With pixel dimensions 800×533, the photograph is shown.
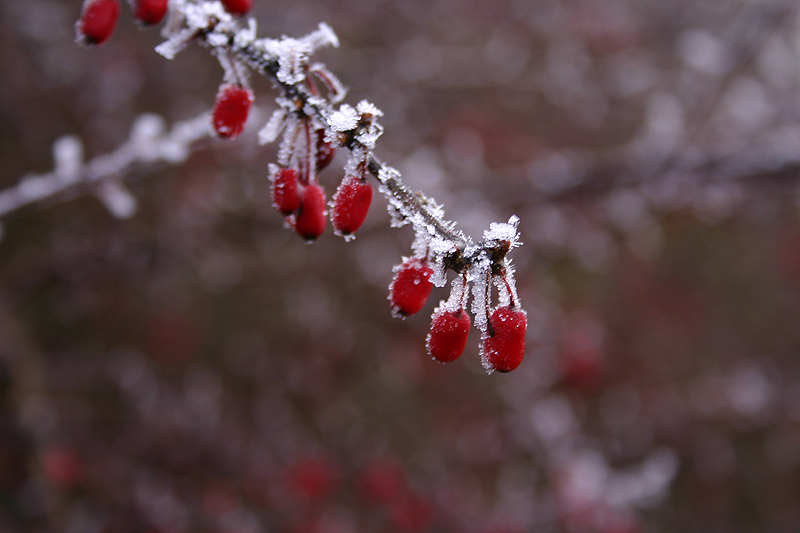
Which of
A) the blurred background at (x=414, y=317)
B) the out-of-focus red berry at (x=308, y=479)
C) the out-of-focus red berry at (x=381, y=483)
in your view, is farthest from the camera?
the out-of-focus red berry at (x=381, y=483)

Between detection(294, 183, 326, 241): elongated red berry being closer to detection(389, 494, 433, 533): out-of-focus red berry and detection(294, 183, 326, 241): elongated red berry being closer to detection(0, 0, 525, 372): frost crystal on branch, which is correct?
detection(0, 0, 525, 372): frost crystal on branch

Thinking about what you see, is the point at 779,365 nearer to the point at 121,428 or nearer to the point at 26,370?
the point at 121,428

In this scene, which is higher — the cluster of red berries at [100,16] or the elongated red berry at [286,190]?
the cluster of red berries at [100,16]

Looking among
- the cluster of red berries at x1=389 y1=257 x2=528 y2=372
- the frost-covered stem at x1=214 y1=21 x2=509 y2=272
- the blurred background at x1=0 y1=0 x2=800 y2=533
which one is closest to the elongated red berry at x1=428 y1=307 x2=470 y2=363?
the cluster of red berries at x1=389 y1=257 x2=528 y2=372

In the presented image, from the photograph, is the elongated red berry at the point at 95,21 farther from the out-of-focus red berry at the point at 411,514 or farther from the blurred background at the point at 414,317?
the out-of-focus red berry at the point at 411,514

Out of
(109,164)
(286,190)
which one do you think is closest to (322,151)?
(286,190)

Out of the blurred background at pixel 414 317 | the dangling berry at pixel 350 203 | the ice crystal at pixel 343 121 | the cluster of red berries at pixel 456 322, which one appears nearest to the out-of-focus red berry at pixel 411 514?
the blurred background at pixel 414 317

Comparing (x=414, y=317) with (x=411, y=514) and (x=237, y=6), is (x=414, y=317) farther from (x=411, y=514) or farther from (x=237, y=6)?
(x=237, y=6)
